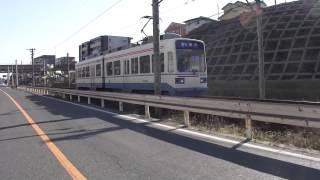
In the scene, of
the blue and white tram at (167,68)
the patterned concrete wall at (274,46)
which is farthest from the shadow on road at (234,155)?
the patterned concrete wall at (274,46)

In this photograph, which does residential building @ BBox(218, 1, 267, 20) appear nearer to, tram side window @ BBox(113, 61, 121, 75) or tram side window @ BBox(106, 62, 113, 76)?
tram side window @ BBox(106, 62, 113, 76)

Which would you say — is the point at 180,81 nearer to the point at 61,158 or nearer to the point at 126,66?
the point at 126,66

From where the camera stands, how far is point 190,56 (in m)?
23.2

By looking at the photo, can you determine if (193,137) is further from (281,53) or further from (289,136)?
(281,53)

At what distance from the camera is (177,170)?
307 inches

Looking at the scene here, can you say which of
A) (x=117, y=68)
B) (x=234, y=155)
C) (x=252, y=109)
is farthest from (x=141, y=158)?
(x=117, y=68)

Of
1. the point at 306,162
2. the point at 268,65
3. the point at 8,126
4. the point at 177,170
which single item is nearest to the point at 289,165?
the point at 306,162

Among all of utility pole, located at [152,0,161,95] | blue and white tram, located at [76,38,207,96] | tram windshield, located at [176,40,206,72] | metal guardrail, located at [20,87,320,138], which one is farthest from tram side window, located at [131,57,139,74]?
metal guardrail, located at [20,87,320,138]

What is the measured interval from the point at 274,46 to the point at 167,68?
31.9 meters

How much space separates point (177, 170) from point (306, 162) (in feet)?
7.13

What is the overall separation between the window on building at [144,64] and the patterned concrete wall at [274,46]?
15990mm

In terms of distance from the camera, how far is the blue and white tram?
2247 cm

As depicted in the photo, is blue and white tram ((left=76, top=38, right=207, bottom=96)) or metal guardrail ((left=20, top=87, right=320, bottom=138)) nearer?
metal guardrail ((left=20, top=87, right=320, bottom=138))

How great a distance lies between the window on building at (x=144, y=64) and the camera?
24.6 meters
